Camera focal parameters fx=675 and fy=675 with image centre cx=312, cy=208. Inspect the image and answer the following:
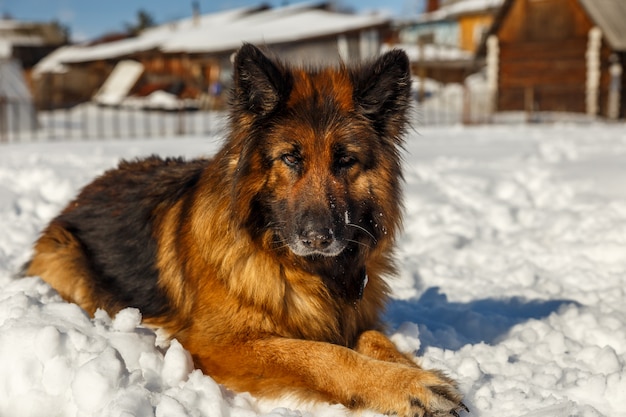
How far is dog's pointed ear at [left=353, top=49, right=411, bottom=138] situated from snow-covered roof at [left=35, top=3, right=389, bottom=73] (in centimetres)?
3000

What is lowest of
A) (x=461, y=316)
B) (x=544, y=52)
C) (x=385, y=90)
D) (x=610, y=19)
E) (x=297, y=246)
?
(x=461, y=316)

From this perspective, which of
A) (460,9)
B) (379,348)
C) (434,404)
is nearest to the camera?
(434,404)

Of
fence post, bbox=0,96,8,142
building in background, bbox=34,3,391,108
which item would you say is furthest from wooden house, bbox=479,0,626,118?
Result: fence post, bbox=0,96,8,142

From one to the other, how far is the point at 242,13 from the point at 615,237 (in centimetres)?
5204

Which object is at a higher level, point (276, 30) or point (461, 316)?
point (276, 30)

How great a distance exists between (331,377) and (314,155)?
114 cm

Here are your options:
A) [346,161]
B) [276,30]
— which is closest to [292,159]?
[346,161]

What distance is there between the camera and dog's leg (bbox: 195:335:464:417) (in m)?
3.10

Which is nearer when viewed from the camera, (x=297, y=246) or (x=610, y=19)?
(x=297, y=246)

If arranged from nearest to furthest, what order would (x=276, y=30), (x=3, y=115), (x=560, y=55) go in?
(x=3, y=115) → (x=560, y=55) → (x=276, y=30)

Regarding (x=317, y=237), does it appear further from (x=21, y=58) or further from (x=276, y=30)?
(x=21, y=58)

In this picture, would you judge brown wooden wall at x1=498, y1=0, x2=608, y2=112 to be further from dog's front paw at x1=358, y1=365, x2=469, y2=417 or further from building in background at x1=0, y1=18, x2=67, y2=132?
dog's front paw at x1=358, y1=365, x2=469, y2=417

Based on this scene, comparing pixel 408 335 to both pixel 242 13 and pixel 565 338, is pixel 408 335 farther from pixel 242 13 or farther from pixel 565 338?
pixel 242 13

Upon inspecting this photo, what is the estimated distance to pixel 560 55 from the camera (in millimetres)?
30641
